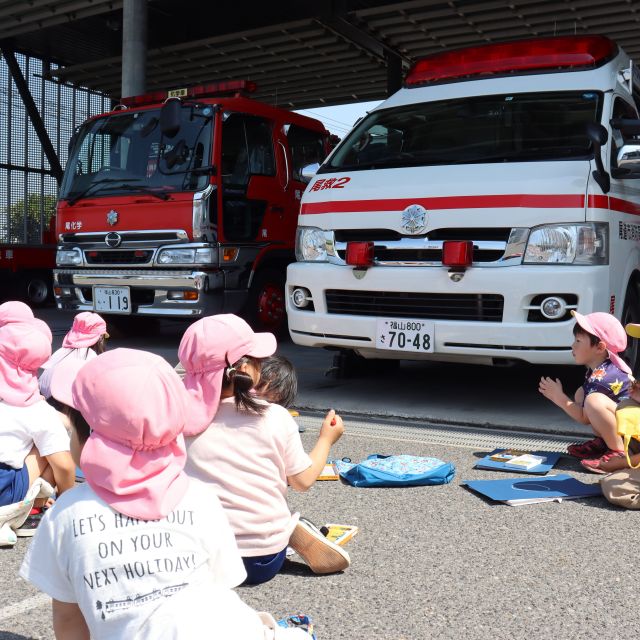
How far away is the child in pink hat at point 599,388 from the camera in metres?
4.23

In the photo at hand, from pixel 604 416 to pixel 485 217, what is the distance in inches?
62.3

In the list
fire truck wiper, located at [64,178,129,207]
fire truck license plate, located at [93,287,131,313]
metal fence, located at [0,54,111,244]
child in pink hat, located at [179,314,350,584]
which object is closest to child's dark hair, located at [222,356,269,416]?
child in pink hat, located at [179,314,350,584]

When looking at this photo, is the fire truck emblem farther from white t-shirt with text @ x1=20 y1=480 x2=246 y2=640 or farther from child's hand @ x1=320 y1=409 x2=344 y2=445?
white t-shirt with text @ x1=20 y1=480 x2=246 y2=640

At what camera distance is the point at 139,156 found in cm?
859

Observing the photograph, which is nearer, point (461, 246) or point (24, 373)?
point (24, 373)

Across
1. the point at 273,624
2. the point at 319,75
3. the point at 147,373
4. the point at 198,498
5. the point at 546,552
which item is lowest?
the point at 546,552

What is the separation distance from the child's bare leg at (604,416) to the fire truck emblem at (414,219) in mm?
1706

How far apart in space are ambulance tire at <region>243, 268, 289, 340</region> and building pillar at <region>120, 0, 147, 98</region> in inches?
189

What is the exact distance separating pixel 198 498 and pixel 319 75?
14.9m

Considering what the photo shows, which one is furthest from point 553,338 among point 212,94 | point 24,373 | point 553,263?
point 212,94

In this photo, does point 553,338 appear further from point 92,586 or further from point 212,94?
point 212,94

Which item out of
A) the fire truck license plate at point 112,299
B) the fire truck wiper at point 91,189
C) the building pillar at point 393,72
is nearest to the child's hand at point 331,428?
the fire truck license plate at point 112,299

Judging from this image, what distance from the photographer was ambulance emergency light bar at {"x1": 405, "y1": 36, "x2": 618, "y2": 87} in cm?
621

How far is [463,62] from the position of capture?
6.61 m
